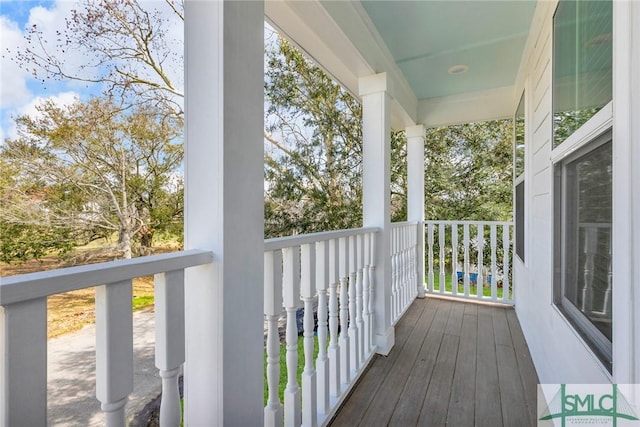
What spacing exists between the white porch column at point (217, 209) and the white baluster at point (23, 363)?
1.20 ft

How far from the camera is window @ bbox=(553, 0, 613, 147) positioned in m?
1.03

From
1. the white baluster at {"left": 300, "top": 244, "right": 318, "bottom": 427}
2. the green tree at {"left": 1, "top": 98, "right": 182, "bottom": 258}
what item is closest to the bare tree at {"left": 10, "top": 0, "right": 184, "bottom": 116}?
the green tree at {"left": 1, "top": 98, "right": 182, "bottom": 258}

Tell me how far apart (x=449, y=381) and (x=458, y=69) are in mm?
2918

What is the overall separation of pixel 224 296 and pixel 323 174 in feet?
11.0

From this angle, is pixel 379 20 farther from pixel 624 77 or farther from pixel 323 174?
pixel 323 174

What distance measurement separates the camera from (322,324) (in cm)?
166

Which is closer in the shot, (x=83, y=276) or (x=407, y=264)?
(x=83, y=276)

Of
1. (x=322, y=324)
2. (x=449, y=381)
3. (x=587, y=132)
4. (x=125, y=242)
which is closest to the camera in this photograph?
(x=125, y=242)

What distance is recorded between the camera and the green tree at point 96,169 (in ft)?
2.03

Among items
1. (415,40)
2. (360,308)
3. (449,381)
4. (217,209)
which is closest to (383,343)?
(360,308)

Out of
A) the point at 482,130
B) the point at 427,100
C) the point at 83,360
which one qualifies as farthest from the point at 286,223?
the point at 482,130

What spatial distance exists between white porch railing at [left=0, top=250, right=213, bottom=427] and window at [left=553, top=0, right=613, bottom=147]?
1.48 metres

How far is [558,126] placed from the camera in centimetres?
160

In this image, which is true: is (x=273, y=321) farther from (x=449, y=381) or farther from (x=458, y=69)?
(x=458, y=69)
